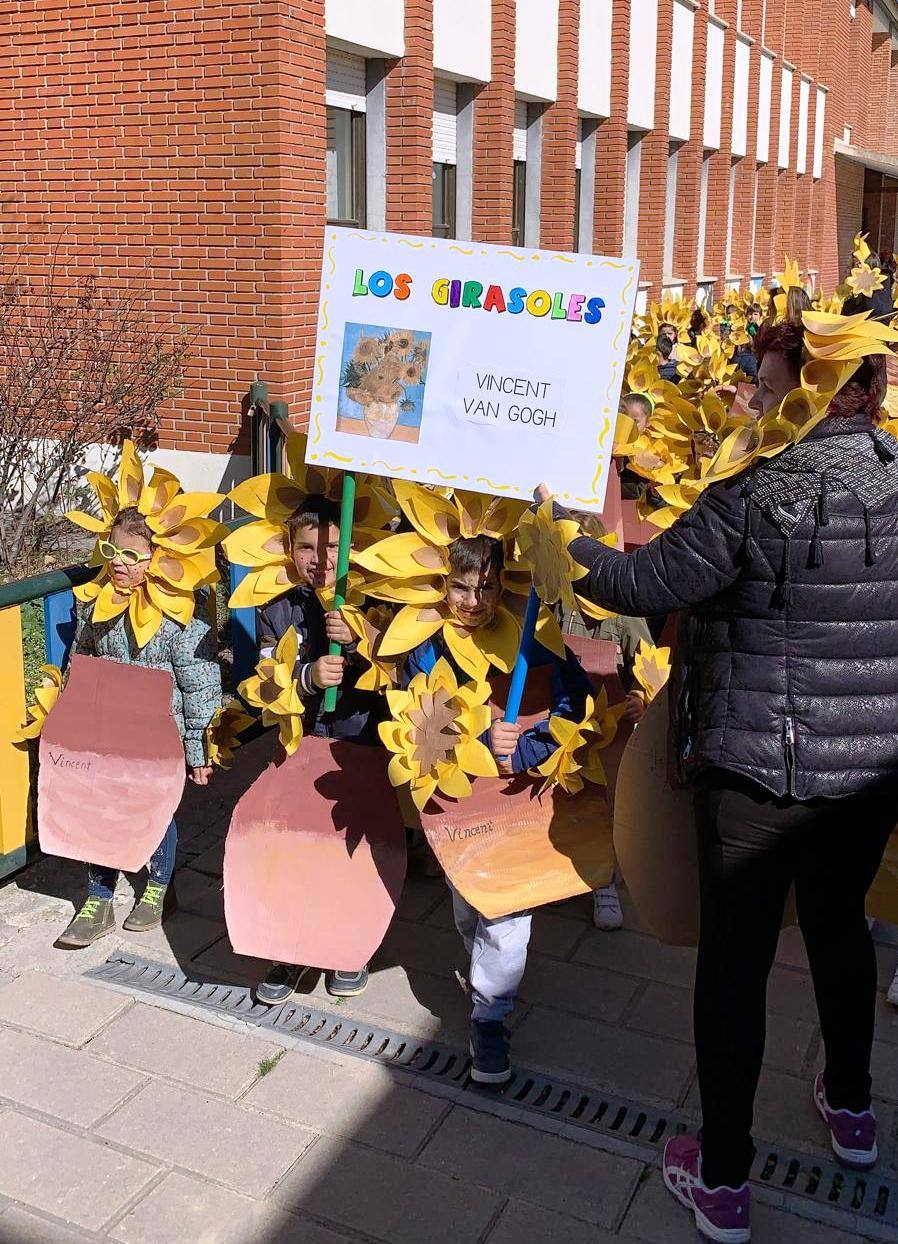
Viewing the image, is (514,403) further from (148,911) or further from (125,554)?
(148,911)

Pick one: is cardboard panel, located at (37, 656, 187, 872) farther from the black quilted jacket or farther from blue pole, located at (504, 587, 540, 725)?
the black quilted jacket

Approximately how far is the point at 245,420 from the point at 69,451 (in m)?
1.32

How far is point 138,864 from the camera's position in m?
3.81

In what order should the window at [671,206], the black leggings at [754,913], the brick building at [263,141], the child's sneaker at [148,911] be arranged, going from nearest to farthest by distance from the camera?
the black leggings at [754,913], the child's sneaker at [148,911], the brick building at [263,141], the window at [671,206]

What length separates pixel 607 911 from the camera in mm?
4148

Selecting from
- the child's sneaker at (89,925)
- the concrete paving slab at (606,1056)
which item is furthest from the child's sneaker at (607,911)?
the child's sneaker at (89,925)

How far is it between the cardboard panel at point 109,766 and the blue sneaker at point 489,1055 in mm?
1150

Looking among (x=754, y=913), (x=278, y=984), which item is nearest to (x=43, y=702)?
(x=278, y=984)

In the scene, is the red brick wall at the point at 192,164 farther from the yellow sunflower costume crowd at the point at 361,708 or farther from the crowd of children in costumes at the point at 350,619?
the yellow sunflower costume crowd at the point at 361,708

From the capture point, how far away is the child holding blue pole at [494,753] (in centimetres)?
328

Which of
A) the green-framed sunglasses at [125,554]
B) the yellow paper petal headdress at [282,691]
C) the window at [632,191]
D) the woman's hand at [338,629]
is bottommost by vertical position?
the yellow paper petal headdress at [282,691]

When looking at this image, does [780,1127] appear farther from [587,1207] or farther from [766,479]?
[766,479]

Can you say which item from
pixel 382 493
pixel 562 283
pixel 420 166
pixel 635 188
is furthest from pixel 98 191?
pixel 635 188

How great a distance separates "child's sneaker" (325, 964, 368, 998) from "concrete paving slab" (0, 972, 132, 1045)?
0.58 metres
